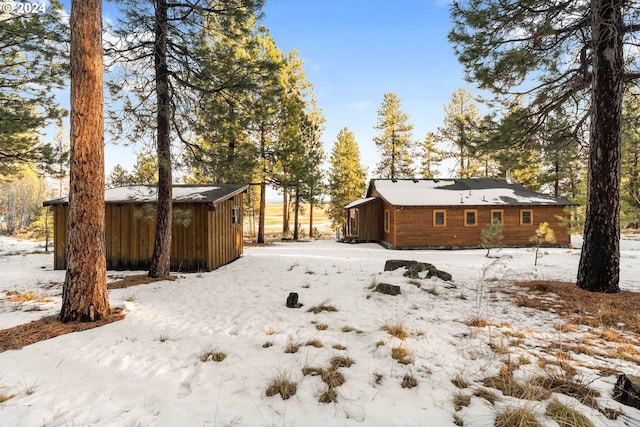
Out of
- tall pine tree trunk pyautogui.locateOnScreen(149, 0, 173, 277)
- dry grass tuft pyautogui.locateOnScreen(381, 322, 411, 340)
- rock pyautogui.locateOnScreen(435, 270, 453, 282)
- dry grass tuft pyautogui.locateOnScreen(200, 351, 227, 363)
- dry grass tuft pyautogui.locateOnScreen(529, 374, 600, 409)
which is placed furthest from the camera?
rock pyautogui.locateOnScreen(435, 270, 453, 282)

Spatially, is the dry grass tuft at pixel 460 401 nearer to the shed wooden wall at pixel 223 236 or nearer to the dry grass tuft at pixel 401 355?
the dry grass tuft at pixel 401 355

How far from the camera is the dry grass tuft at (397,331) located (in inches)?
184

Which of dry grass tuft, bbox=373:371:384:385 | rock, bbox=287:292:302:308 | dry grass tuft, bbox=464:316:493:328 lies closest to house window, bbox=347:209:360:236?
rock, bbox=287:292:302:308

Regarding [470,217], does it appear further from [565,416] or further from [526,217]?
[565,416]

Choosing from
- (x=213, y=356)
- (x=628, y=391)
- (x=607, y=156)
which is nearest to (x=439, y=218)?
(x=607, y=156)

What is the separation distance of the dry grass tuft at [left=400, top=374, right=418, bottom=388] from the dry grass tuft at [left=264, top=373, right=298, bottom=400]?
1229mm

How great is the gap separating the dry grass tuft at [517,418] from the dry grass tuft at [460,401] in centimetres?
31

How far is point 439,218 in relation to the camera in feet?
66.2

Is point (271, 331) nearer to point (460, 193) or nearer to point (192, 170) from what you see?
point (192, 170)

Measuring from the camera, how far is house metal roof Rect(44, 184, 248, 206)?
453 inches

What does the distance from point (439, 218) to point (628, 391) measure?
59.0 ft

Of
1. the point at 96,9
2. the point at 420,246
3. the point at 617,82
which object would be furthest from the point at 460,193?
the point at 96,9

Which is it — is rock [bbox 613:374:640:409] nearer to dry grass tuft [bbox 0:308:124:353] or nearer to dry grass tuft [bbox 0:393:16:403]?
dry grass tuft [bbox 0:393:16:403]

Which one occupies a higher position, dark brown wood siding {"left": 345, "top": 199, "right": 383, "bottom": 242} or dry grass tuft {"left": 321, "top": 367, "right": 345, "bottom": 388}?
dark brown wood siding {"left": 345, "top": 199, "right": 383, "bottom": 242}
